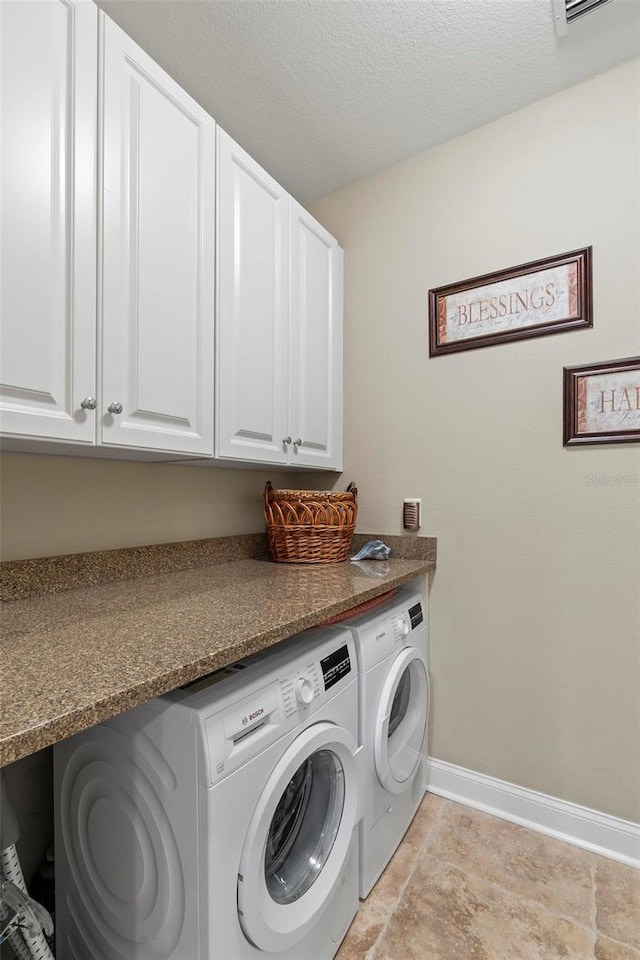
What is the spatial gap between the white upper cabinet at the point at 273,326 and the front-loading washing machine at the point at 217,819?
80 cm

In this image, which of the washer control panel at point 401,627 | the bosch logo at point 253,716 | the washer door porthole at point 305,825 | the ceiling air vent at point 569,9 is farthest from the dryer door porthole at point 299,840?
the ceiling air vent at point 569,9

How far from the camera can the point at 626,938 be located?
126 centimetres

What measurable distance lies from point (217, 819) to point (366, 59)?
7.01ft

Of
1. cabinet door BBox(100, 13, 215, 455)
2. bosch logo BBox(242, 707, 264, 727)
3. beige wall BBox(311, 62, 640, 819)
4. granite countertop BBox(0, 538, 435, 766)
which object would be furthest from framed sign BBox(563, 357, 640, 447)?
bosch logo BBox(242, 707, 264, 727)

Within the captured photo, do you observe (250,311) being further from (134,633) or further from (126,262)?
(134,633)

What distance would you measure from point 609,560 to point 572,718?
58cm

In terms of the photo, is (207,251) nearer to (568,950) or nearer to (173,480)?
(173,480)

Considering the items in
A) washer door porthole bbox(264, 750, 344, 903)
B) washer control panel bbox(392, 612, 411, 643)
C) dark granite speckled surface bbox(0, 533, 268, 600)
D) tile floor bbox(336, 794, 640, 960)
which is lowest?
tile floor bbox(336, 794, 640, 960)

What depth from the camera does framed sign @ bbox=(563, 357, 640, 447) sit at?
1.56 meters

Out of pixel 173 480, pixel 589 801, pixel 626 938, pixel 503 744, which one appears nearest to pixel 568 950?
pixel 626 938

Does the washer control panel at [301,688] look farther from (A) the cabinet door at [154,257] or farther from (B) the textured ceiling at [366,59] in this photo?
(B) the textured ceiling at [366,59]

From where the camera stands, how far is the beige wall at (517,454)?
1.59m

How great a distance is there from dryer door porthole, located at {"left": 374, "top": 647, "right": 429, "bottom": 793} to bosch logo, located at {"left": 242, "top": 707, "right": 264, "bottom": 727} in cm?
55

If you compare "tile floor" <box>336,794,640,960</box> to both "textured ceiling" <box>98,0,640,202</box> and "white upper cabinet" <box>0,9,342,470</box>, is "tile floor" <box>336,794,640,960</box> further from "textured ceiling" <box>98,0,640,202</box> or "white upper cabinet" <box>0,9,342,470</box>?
"textured ceiling" <box>98,0,640,202</box>
